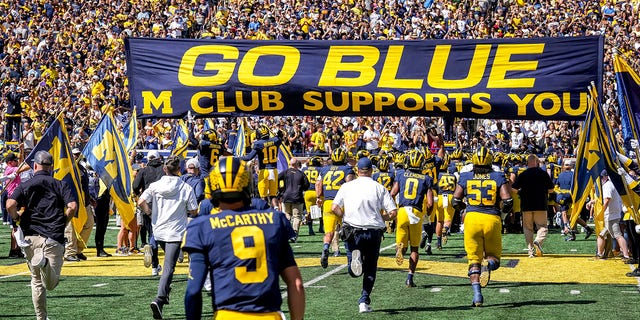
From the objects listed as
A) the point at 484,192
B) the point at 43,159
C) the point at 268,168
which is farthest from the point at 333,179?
the point at 43,159

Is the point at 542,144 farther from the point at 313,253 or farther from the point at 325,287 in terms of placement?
the point at 325,287

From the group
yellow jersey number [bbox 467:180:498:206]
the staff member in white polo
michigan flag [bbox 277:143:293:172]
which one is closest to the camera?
the staff member in white polo

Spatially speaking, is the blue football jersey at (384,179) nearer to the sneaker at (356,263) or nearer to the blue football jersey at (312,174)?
the blue football jersey at (312,174)

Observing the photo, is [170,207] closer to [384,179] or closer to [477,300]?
[477,300]

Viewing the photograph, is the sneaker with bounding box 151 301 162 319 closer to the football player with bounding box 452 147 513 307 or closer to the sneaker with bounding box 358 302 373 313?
the sneaker with bounding box 358 302 373 313

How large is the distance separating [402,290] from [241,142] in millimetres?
10688

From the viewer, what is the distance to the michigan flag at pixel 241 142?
75.9ft

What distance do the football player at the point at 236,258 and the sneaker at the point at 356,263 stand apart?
593 cm

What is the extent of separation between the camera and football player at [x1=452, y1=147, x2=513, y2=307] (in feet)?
42.0

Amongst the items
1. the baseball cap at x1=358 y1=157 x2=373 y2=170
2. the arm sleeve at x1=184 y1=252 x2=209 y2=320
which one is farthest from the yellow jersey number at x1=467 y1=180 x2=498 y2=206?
the arm sleeve at x1=184 y1=252 x2=209 y2=320

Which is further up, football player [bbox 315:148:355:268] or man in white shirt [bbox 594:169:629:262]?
football player [bbox 315:148:355:268]

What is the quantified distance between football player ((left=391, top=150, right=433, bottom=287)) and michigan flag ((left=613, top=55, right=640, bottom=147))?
3.33 meters

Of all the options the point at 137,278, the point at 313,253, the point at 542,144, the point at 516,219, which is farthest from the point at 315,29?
the point at 137,278

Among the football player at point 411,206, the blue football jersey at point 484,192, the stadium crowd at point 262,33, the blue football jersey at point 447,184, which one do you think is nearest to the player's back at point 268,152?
the blue football jersey at point 447,184
